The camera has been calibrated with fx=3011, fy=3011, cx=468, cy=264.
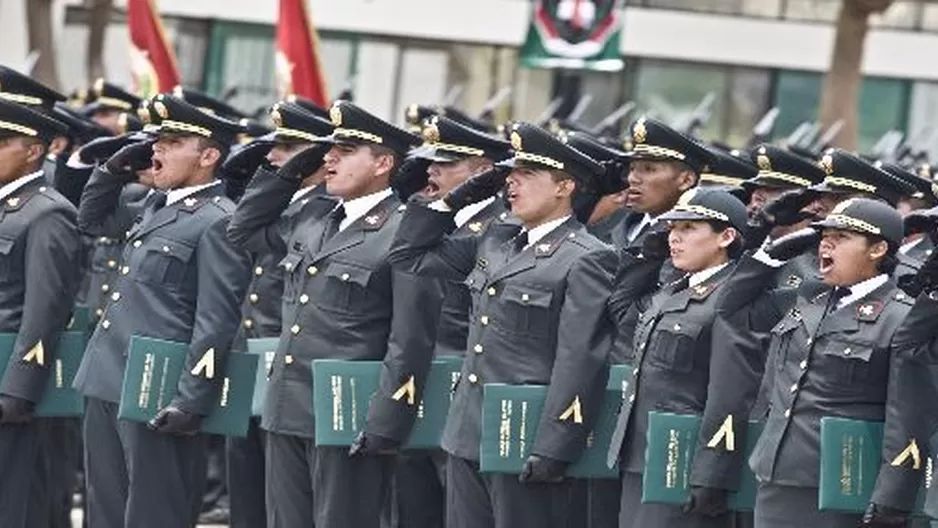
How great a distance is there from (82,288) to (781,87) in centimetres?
2483

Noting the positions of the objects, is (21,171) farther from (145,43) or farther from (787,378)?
(145,43)

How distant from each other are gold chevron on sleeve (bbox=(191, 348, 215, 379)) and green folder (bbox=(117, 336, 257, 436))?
10 centimetres

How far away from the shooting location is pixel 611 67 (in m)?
23.5

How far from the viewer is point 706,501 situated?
10188mm

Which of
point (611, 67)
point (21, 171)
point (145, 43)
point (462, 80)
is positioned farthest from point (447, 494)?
point (462, 80)

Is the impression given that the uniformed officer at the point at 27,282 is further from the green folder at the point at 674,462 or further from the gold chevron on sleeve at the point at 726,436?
the gold chevron on sleeve at the point at 726,436

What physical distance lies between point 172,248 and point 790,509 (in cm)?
319

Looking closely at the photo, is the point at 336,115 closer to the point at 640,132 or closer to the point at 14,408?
the point at 640,132

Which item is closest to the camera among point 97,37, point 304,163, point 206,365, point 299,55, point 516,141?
point 516,141

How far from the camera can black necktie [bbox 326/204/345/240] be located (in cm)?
1164

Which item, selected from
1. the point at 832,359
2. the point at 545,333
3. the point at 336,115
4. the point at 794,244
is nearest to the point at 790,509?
the point at 832,359

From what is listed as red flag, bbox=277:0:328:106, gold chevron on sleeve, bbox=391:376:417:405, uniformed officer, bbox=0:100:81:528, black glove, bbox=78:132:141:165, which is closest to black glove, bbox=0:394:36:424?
uniformed officer, bbox=0:100:81:528

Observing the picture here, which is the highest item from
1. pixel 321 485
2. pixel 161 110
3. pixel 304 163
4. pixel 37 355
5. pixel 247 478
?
pixel 161 110

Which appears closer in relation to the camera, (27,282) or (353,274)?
(353,274)
